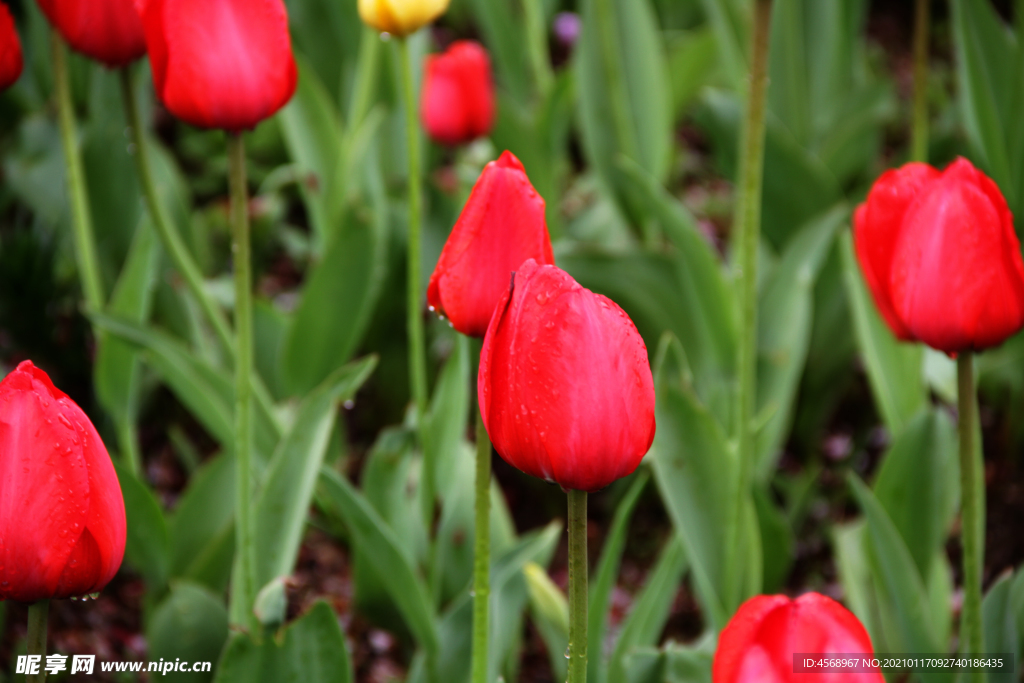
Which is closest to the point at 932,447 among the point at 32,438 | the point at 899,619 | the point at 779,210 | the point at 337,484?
the point at 899,619

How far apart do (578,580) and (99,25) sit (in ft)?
2.29

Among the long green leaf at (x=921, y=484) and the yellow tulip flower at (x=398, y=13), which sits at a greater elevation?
the yellow tulip flower at (x=398, y=13)

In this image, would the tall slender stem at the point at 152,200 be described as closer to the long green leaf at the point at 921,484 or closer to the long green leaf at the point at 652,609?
the long green leaf at the point at 652,609

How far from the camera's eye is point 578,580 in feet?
1.73

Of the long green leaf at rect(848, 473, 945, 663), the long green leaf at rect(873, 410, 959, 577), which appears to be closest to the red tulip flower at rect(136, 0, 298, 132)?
the long green leaf at rect(848, 473, 945, 663)

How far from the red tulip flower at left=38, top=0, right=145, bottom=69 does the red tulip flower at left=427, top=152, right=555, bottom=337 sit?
0.47 metres

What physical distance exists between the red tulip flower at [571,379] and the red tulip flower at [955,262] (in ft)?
1.10

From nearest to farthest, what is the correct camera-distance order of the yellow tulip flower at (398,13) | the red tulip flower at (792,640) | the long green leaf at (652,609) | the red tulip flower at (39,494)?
the red tulip flower at (792,640), the red tulip flower at (39,494), the yellow tulip flower at (398,13), the long green leaf at (652,609)

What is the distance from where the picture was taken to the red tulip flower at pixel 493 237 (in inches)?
24.1

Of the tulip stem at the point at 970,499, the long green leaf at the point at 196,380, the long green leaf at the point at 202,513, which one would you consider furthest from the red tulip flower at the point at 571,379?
the long green leaf at the point at 202,513

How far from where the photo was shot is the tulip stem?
29.1 inches

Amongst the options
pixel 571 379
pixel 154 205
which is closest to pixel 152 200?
pixel 154 205

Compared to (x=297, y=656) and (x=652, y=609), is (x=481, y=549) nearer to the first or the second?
(x=297, y=656)

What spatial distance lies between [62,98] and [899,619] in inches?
43.0
